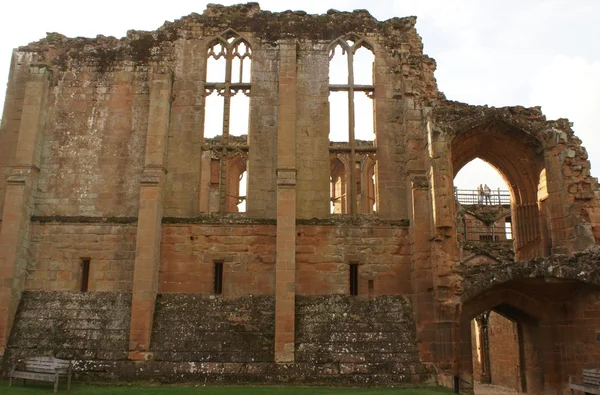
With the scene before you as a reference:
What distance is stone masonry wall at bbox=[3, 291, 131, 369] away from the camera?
12.5 metres

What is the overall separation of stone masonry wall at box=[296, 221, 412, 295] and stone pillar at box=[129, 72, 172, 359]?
3.50 meters

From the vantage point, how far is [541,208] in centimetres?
1481

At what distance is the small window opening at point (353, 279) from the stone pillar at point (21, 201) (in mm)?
8065

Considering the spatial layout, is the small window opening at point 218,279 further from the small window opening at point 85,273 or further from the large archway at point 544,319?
the large archway at point 544,319

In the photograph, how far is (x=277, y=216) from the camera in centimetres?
1351

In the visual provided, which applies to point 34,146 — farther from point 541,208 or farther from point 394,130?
point 541,208

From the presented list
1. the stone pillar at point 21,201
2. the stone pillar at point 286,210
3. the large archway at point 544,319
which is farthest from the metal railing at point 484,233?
the stone pillar at point 21,201

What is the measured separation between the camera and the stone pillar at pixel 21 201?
42.8ft

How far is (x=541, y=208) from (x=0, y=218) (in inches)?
547

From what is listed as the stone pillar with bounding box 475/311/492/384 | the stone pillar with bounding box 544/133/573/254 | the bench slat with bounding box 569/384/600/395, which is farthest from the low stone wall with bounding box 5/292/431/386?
the stone pillar with bounding box 475/311/492/384

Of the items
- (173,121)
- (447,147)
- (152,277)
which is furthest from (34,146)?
(447,147)

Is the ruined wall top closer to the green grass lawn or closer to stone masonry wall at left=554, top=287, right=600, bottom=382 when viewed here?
stone masonry wall at left=554, top=287, right=600, bottom=382

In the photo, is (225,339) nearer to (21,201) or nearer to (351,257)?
(351,257)

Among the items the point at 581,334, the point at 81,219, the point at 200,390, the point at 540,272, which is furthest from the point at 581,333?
the point at 81,219
